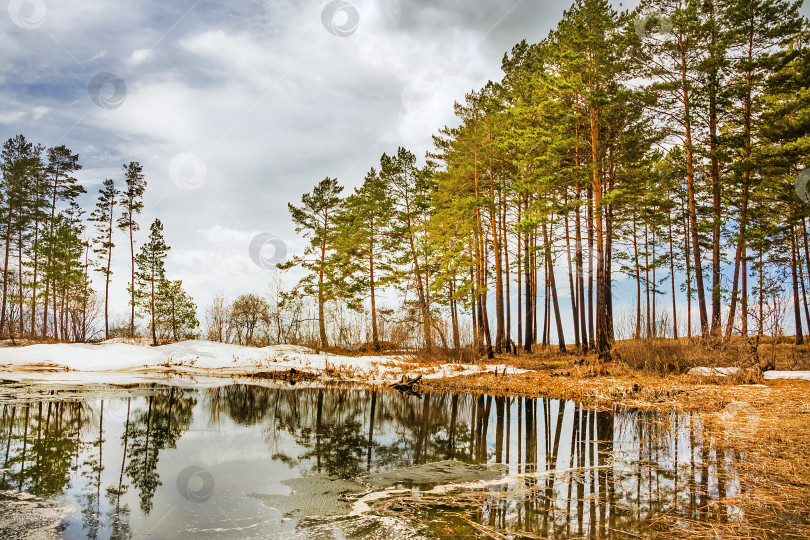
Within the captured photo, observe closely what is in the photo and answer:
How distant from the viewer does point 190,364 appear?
76.6 feet

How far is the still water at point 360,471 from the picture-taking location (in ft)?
14.4

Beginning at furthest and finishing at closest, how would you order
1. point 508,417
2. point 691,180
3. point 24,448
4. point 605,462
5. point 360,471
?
point 691,180 < point 508,417 < point 24,448 < point 605,462 < point 360,471

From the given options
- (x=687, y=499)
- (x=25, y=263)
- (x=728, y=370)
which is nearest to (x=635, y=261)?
(x=728, y=370)

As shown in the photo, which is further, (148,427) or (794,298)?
(794,298)

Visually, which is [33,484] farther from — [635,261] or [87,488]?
[635,261]

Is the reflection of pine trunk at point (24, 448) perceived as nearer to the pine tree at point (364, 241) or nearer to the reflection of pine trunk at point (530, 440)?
the reflection of pine trunk at point (530, 440)

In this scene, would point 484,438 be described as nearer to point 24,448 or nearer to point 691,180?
point 24,448

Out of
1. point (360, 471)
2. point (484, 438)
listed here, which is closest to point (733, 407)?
point (484, 438)

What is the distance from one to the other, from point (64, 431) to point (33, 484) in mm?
3523

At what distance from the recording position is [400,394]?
15250 millimetres

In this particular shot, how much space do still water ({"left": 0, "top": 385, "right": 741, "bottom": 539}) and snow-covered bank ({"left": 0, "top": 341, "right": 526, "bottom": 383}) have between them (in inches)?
326

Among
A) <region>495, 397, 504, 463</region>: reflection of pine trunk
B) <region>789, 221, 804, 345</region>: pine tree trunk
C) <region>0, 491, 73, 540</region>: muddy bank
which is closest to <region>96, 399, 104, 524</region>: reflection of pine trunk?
<region>0, 491, 73, 540</region>: muddy bank

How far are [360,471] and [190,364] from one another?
1991 cm

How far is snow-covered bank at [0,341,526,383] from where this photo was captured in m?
19.6
